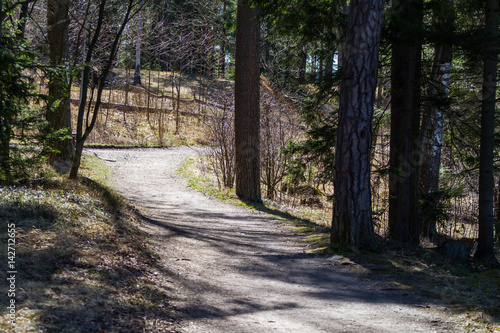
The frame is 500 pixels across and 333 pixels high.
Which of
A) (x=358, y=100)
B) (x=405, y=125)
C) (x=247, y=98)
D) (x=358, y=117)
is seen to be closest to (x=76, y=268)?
(x=358, y=117)

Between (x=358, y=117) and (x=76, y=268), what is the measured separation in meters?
4.58

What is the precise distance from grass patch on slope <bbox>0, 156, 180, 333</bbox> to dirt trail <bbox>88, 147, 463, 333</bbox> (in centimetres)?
39

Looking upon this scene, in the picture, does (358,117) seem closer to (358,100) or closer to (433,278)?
(358,100)

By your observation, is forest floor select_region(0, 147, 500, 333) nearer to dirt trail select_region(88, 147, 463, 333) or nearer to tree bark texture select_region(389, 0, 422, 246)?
dirt trail select_region(88, 147, 463, 333)

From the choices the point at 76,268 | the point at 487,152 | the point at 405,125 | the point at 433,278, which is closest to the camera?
the point at 76,268

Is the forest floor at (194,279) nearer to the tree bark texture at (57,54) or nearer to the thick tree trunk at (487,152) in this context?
the thick tree trunk at (487,152)

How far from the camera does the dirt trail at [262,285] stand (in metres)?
4.33

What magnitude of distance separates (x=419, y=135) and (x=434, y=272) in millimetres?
4633

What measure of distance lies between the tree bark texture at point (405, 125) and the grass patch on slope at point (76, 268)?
5246 mm

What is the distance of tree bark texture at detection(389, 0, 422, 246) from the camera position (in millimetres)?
8330

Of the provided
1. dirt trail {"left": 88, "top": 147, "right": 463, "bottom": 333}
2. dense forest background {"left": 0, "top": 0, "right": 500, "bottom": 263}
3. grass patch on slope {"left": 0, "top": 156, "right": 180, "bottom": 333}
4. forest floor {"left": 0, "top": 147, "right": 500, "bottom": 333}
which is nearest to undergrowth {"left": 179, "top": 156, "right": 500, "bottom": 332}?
forest floor {"left": 0, "top": 147, "right": 500, "bottom": 333}

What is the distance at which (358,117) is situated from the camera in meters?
6.64

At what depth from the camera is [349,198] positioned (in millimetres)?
6746

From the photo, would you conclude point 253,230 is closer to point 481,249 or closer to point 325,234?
point 325,234
